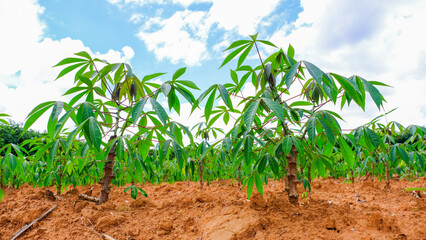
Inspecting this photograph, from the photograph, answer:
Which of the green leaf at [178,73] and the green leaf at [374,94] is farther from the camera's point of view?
the green leaf at [178,73]

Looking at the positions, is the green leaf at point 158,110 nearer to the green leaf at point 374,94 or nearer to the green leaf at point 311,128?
the green leaf at point 311,128

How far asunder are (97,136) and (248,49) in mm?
1066

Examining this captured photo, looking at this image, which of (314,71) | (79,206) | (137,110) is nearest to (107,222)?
(79,206)

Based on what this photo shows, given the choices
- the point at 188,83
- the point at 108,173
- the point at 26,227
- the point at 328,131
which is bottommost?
the point at 26,227

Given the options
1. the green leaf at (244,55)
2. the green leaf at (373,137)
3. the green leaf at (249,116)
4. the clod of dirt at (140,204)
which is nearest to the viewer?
the green leaf at (249,116)

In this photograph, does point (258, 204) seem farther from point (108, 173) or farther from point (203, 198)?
point (108, 173)

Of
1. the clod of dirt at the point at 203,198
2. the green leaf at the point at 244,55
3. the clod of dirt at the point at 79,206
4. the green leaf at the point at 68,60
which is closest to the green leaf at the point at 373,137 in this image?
the green leaf at the point at 244,55

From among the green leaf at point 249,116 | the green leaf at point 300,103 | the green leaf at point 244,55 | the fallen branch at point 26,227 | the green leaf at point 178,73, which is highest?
the green leaf at point 244,55

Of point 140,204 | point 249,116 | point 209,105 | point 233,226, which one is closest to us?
point 249,116

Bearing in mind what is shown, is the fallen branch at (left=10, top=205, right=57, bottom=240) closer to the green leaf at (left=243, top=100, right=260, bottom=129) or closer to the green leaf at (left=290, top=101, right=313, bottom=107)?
the green leaf at (left=243, top=100, right=260, bottom=129)

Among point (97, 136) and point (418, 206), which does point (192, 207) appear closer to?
point (97, 136)

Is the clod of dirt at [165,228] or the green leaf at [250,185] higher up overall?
the green leaf at [250,185]

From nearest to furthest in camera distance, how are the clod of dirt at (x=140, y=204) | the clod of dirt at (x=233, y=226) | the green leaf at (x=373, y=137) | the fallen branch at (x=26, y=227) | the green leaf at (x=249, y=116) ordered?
the green leaf at (x=249, y=116), the clod of dirt at (x=233, y=226), the green leaf at (x=373, y=137), the fallen branch at (x=26, y=227), the clod of dirt at (x=140, y=204)

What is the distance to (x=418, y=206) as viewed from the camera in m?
1.84
